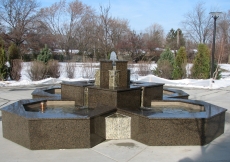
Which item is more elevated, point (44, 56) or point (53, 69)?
point (44, 56)

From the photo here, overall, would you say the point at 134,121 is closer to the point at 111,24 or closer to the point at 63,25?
the point at 111,24

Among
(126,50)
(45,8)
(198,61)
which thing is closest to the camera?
(198,61)

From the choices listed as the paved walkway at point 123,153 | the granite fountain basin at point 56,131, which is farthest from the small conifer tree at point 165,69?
the granite fountain basin at point 56,131

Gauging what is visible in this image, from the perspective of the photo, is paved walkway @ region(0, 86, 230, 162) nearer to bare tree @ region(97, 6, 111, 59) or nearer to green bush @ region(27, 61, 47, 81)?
green bush @ region(27, 61, 47, 81)

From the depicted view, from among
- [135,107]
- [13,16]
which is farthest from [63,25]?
[135,107]

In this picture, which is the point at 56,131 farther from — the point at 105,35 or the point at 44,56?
the point at 105,35

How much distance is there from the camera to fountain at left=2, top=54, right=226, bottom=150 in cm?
412

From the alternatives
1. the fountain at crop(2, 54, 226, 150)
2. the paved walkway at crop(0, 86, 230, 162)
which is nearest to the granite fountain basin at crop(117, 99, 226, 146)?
the fountain at crop(2, 54, 226, 150)

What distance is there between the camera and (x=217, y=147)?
4301 mm

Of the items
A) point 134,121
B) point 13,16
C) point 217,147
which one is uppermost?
point 13,16

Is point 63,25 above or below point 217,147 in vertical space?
above

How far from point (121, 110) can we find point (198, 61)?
521 inches

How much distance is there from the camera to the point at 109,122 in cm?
464

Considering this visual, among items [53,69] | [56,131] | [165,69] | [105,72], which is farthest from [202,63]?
[56,131]
